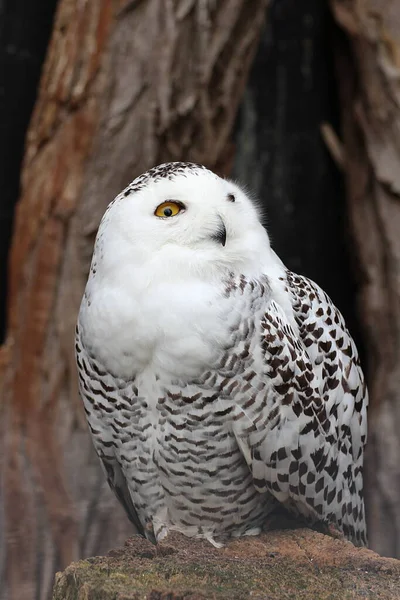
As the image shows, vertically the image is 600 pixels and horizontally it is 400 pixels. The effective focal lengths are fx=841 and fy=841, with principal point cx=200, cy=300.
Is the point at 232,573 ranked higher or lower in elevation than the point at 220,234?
lower

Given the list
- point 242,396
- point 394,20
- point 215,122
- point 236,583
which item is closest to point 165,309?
point 242,396

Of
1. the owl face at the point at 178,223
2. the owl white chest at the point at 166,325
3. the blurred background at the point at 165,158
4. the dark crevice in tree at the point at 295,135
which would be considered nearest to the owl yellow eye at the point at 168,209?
the owl face at the point at 178,223

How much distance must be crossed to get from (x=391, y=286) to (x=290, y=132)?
2.73ft

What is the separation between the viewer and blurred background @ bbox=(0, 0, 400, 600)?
3043 millimetres

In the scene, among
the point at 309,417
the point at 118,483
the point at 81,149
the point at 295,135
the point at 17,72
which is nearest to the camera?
the point at 309,417

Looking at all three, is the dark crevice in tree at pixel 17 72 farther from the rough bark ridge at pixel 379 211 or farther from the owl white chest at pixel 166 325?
the owl white chest at pixel 166 325

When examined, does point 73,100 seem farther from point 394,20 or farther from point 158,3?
point 394,20

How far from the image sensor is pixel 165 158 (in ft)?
10.2

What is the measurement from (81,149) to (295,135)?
1068mm

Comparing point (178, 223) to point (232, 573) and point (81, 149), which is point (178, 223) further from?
point (81, 149)

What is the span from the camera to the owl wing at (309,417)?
5.54 feet

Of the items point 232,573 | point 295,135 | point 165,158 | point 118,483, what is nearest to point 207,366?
point 232,573

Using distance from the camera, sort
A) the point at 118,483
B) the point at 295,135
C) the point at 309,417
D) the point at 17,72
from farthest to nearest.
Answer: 1. the point at 295,135
2. the point at 17,72
3. the point at 118,483
4. the point at 309,417

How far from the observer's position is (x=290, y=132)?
3713mm
